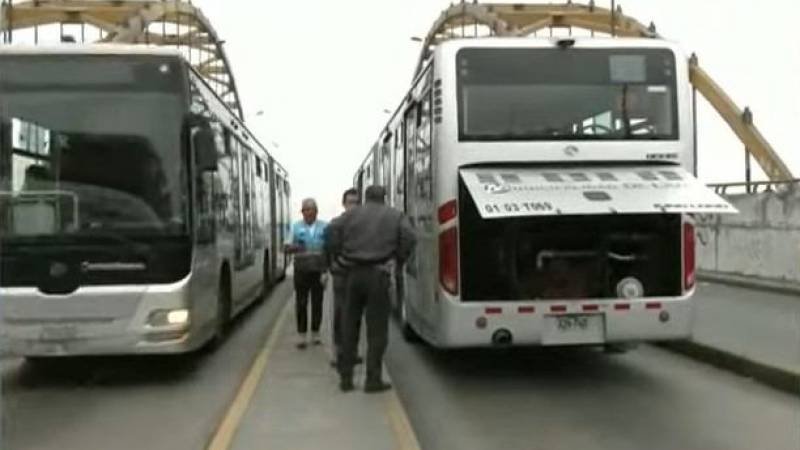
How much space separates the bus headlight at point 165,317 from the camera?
10.8 m

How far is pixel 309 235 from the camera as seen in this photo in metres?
14.4

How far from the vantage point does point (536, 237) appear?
35.0 feet

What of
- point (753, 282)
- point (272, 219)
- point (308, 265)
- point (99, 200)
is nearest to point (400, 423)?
point (99, 200)

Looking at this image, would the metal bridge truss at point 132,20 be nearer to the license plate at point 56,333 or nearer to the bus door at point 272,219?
the bus door at point 272,219

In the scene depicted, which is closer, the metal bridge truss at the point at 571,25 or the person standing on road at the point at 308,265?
the person standing on road at the point at 308,265

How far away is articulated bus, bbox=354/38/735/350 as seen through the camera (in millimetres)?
10367

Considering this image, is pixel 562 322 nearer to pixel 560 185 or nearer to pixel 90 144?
pixel 560 185

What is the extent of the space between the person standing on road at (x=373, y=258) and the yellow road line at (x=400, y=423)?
42cm

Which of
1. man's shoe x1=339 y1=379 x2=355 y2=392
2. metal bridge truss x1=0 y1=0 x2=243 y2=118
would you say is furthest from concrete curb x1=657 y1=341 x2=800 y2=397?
metal bridge truss x1=0 y1=0 x2=243 y2=118

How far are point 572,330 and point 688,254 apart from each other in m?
1.28

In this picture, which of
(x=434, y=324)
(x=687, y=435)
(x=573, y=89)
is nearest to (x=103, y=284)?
(x=434, y=324)

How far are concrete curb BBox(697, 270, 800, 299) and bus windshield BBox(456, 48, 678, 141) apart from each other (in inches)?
428

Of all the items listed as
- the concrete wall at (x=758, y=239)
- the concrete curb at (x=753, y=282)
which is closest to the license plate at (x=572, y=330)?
the concrete curb at (x=753, y=282)

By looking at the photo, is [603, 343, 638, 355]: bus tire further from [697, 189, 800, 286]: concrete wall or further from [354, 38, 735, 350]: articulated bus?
[697, 189, 800, 286]: concrete wall
